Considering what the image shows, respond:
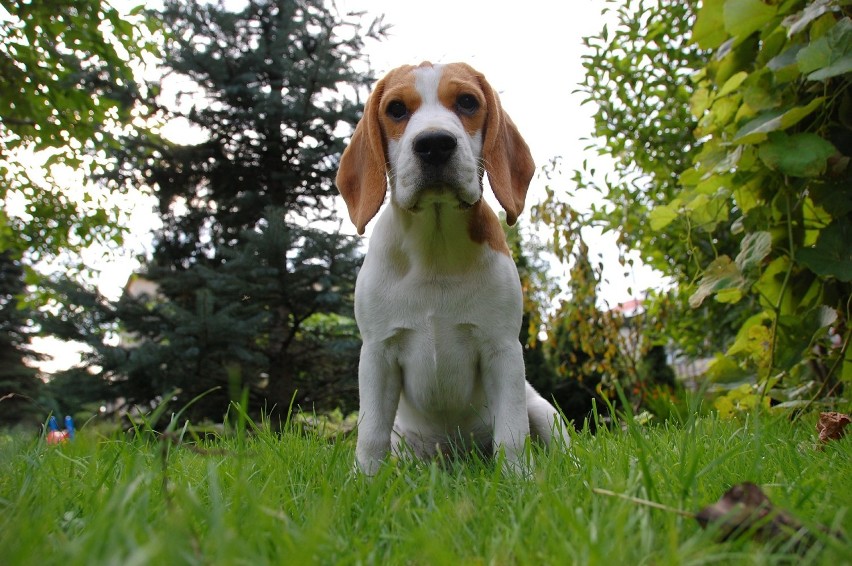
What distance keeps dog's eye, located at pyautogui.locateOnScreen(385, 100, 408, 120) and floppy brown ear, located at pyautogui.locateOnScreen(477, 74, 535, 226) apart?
0.36 meters

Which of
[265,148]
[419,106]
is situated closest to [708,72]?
[419,106]

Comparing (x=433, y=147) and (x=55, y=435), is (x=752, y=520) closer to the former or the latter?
(x=433, y=147)

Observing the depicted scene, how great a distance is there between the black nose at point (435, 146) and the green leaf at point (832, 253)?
4.35 ft

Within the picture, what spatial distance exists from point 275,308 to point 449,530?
6521 mm

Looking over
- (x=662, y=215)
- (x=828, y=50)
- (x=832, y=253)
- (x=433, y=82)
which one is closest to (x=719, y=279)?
(x=832, y=253)

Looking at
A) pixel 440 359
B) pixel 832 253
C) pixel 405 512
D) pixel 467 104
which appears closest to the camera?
pixel 405 512

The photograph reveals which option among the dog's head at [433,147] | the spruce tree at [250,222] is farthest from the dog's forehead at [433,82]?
the spruce tree at [250,222]

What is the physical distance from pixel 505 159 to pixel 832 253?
4.16 feet

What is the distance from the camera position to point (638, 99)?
4.47 m

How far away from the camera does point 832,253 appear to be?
7.61 ft

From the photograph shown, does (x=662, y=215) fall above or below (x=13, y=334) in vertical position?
below

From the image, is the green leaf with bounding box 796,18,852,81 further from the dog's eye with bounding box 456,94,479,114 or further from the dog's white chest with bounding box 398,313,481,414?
the dog's white chest with bounding box 398,313,481,414

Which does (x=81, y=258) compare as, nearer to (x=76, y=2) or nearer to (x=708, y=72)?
(x=76, y=2)

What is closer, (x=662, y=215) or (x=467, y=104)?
(x=467, y=104)
